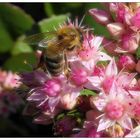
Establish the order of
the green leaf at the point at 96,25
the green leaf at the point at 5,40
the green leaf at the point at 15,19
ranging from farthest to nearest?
the green leaf at the point at 5,40 < the green leaf at the point at 15,19 < the green leaf at the point at 96,25

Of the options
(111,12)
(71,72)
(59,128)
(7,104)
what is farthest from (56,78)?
(7,104)

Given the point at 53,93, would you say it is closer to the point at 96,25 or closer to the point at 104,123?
the point at 104,123

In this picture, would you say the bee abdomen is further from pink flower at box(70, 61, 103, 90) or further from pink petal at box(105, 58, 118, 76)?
pink petal at box(105, 58, 118, 76)

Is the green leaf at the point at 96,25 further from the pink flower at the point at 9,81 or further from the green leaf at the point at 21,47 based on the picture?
the pink flower at the point at 9,81

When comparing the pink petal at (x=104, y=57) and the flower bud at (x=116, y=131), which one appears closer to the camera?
the flower bud at (x=116, y=131)

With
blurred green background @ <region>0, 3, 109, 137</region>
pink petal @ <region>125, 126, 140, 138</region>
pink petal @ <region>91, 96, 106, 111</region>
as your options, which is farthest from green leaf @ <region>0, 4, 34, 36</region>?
pink petal @ <region>125, 126, 140, 138</region>

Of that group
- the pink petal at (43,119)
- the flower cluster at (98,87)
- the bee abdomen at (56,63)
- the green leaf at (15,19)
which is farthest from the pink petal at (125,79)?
the green leaf at (15,19)

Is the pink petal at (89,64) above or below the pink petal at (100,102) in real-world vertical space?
above
